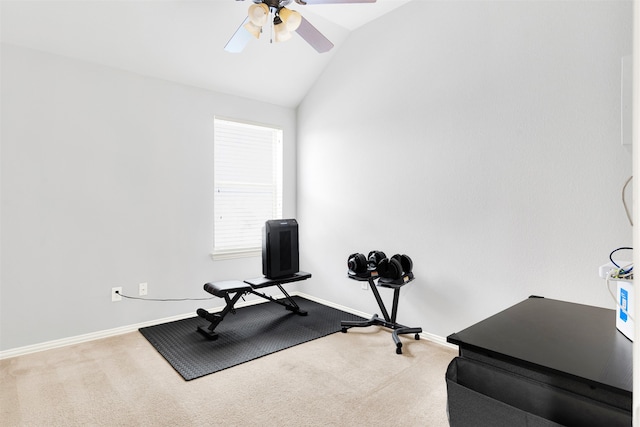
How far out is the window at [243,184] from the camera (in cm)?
398

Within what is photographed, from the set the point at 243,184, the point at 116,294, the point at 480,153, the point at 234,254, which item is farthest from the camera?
the point at 243,184

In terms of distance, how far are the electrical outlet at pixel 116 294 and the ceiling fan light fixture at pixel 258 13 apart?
2733 millimetres

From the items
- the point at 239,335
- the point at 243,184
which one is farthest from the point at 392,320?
the point at 243,184

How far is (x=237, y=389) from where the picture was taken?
2.22 meters

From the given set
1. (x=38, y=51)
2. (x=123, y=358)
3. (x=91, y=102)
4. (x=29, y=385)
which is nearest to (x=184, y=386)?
(x=123, y=358)

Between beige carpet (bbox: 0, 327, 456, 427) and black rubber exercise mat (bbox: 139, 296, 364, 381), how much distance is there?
0.12 m

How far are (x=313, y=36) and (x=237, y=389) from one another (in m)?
2.65

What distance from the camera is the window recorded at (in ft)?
13.0

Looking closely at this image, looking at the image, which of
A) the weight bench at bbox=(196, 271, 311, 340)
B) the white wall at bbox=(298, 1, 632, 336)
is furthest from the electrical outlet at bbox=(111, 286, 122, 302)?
the white wall at bbox=(298, 1, 632, 336)

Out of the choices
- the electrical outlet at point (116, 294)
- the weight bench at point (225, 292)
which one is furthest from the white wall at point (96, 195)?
the weight bench at point (225, 292)

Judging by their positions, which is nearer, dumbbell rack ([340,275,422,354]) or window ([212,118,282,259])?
dumbbell rack ([340,275,422,354])

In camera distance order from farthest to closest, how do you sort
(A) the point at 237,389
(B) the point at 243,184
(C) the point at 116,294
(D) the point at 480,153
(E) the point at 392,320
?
(B) the point at 243,184 → (C) the point at 116,294 → (E) the point at 392,320 → (D) the point at 480,153 → (A) the point at 237,389

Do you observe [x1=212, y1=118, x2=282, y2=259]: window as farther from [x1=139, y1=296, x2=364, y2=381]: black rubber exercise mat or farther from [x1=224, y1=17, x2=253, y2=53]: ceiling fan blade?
[x1=224, y1=17, x2=253, y2=53]: ceiling fan blade

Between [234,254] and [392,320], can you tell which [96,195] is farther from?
[392,320]
